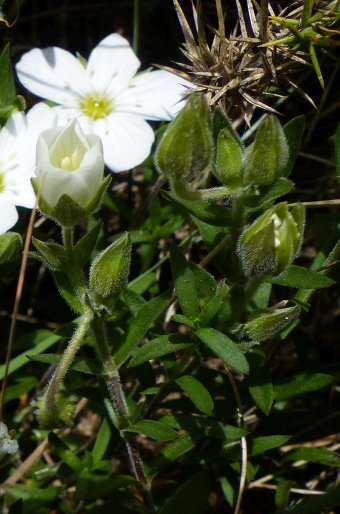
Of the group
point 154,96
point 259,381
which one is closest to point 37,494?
point 259,381

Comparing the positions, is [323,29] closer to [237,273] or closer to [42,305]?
[237,273]

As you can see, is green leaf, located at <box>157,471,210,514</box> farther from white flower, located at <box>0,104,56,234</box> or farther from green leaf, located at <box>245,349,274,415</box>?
white flower, located at <box>0,104,56,234</box>

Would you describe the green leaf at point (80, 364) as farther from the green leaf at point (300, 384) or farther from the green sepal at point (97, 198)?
the green leaf at point (300, 384)

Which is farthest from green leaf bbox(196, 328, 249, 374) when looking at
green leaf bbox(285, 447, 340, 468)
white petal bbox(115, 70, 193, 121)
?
white petal bbox(115, 70, 193, 121)

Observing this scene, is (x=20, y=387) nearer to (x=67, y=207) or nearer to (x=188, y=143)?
(x=67, y=207)

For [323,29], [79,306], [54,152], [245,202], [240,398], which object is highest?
[323,29]

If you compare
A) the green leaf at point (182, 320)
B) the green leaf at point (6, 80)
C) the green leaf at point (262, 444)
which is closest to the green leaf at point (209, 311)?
the green leaf at point (182, 320)

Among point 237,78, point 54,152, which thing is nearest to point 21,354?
point 54,152
